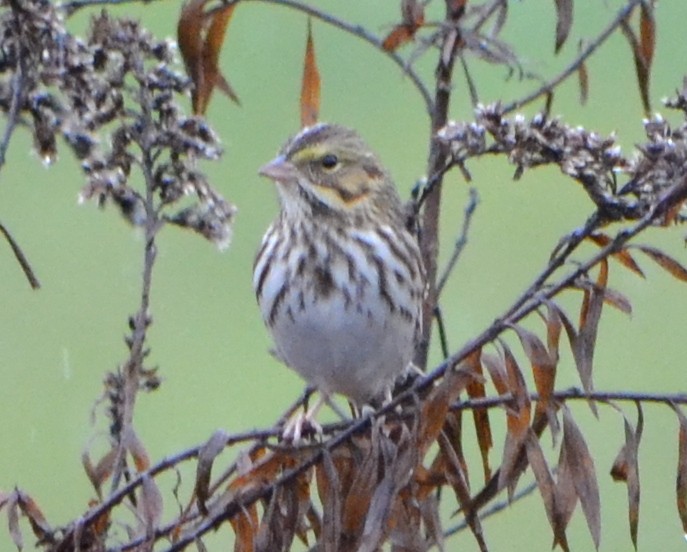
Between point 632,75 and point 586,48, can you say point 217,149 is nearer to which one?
point 586,48

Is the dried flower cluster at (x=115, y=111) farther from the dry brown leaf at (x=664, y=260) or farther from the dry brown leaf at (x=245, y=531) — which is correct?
the dry brown leaf at (x=664, y=260)

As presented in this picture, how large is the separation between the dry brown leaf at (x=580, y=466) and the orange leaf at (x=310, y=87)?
48.7 inches

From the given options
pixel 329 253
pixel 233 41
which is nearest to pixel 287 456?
pixel 329 253

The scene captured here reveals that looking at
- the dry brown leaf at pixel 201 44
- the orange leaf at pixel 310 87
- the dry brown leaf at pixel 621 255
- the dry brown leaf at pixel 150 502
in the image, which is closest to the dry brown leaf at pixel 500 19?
the orange leaf at pixel 310 87

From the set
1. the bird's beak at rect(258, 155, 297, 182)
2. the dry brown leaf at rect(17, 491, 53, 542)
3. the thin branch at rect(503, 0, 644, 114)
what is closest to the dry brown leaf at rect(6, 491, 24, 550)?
the dry brown leaf at rect(17, 491, 53, 542)

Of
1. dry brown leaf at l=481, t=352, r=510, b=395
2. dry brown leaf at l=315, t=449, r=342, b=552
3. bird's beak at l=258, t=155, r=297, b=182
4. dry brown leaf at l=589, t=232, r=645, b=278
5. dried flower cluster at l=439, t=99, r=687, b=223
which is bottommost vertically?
dry brown leaf at l=315, t=449, r=342, b=552

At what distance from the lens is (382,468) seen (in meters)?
3.19

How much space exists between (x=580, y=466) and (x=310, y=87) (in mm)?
1311

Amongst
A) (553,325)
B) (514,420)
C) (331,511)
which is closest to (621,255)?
(553,325)

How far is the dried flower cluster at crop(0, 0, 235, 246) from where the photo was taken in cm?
338

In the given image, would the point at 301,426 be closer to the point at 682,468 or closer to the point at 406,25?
the point at 406,25

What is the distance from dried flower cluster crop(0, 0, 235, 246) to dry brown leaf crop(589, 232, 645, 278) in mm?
744

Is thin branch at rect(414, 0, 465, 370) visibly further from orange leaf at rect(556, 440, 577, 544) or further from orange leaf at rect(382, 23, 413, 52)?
orange leaf at rect(556, 440, 577, 544)

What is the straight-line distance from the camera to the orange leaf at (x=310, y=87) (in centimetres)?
409
